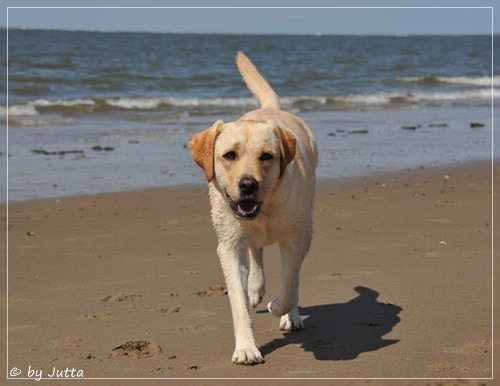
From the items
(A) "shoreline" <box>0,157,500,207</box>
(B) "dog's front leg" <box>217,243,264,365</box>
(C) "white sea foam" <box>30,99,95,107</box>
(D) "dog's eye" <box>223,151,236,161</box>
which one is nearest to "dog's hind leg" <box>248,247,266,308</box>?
(B) "dog's front leg" <box>217,243,264,365</box>

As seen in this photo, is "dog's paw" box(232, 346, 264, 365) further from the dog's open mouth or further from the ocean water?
the ocean water

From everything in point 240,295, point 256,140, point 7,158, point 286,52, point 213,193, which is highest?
point 256,140

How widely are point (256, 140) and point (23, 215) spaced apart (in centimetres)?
479

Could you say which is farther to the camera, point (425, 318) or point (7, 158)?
point (7, 158)

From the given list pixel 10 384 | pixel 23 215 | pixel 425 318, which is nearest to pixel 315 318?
pixel 425 318

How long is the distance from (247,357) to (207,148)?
1117mm

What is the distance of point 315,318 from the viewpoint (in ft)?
19.0

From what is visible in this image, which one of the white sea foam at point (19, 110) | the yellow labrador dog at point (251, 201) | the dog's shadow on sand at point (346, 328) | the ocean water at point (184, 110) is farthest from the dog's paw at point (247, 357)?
the white sea foam at point (19, 110)

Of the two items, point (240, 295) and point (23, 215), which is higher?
point (240, 295)

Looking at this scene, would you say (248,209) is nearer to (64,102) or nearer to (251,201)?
(251,201)

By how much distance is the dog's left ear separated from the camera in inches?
191

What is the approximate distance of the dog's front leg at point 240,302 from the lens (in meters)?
4.79

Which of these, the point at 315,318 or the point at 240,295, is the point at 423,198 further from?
the point at 240,295

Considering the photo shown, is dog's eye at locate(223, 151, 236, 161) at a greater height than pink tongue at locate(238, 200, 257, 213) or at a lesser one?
greater
